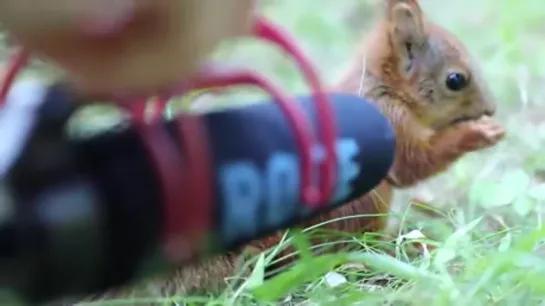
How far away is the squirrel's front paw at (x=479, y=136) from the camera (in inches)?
67.8

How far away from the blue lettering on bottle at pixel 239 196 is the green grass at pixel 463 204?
83 millimetres

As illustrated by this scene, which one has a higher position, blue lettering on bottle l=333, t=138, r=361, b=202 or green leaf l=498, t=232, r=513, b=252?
blue lettering on bottle l=333, t=138, r=361, b=202

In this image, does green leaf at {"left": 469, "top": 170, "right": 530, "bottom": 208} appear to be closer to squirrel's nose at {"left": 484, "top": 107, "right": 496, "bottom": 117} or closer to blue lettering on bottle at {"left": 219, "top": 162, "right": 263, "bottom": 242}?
squirrel's nose at {"left": 484, "top": 107, "right": 496, "bottom": 117}

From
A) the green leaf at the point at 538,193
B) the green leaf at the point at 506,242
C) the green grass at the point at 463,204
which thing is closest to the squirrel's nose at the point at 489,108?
the green grass at the point at 463,204

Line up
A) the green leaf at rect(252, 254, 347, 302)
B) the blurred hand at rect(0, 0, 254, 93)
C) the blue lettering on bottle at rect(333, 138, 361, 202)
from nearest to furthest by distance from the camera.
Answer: the blurred hand at rect(0, 0, 254, 93), the blue lettering on bottle at rect(333, 138, 361, 202), the green leaf at rect(252, 254, 347, 302)

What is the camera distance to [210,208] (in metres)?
0.68

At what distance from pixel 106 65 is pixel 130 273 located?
167 millimetres

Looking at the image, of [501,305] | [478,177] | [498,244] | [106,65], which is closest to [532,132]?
[478,177]

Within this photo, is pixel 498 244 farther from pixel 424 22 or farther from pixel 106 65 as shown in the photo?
pixel 106 65

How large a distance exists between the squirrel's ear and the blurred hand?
1181 millimetres

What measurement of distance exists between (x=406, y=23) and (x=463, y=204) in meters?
0.32

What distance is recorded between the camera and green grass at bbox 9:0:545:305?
1.07 metres

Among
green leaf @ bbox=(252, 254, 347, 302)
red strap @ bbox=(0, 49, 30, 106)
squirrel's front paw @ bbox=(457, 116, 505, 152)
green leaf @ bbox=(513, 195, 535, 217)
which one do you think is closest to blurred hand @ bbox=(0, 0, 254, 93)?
red strap @ bbox=(0, 49, 30, 106)

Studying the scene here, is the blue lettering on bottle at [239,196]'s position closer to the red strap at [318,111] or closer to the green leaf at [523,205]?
the red strap at [318,111]
